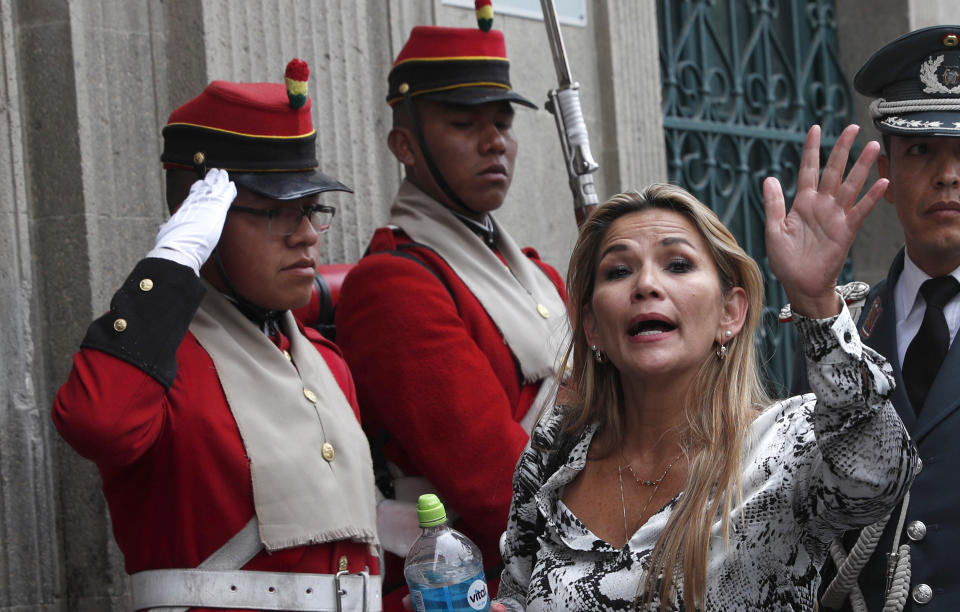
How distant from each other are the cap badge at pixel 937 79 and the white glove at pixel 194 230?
5.87 ft

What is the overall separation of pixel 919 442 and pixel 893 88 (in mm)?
1007

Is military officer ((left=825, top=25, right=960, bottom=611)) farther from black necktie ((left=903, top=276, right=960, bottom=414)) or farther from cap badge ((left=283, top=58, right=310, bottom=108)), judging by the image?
cap badge ((left=283, top=58, right=310, bottom=108))

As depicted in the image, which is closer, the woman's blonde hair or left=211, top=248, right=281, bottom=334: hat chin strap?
the woman's blonde hair

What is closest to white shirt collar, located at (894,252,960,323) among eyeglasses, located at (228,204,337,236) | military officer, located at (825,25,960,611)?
military officer, located at (825,25,960,611)

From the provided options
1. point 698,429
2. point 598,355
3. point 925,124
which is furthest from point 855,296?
point 698,429

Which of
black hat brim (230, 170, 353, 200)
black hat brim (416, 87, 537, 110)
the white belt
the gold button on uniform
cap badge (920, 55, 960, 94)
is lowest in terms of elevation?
the white belt

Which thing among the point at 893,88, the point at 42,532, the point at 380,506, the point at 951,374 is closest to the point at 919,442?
the point at 951,374

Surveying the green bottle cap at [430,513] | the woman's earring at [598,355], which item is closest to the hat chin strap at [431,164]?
the woman's earring at [598,355]

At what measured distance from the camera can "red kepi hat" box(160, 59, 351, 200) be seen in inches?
131

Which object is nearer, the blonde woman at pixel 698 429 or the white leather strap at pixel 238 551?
the blonde woman at pixel 698 429

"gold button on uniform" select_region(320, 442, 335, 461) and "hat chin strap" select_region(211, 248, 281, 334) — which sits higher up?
"hat chin strap" select_region(211, 248, 281, 334)

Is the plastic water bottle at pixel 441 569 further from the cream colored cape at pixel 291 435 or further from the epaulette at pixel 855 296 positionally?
the epaulette at pixel 855 296

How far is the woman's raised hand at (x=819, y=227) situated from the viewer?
2248mm

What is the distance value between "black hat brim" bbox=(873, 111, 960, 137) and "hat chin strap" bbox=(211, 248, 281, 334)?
165 centimetres
